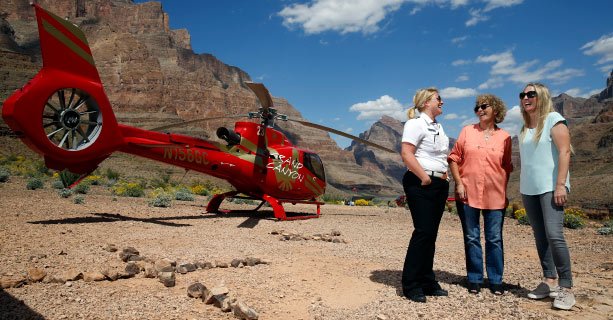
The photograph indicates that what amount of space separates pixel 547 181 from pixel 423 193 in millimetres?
1298

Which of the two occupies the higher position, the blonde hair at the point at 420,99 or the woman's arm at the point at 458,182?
the blonde hair at the point at 420,99

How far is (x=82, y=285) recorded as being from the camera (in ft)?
13.9

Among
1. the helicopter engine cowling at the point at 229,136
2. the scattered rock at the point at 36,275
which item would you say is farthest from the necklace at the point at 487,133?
the helicopter engine cowling at the point at 229,136

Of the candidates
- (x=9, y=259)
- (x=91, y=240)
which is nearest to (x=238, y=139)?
(x=91, y=240)

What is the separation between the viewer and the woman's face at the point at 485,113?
4.71 metres

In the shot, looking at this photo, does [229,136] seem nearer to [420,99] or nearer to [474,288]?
[420,99]

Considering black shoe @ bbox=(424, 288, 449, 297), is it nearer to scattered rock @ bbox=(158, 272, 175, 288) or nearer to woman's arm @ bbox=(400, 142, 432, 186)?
woman's arm @ bbox=(400, 142, 432, 186)

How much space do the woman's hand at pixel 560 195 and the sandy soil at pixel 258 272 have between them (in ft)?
3.59

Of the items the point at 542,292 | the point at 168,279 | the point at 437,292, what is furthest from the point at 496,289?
the point at 168,279

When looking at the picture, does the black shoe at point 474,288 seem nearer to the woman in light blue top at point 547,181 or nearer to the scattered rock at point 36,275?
the woman in light blue top at point 547,181

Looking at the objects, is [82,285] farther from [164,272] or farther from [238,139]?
[238,139]

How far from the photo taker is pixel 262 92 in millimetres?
9828

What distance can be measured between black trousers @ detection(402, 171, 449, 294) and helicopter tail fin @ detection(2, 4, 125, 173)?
6.78 m

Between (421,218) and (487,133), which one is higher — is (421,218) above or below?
below
